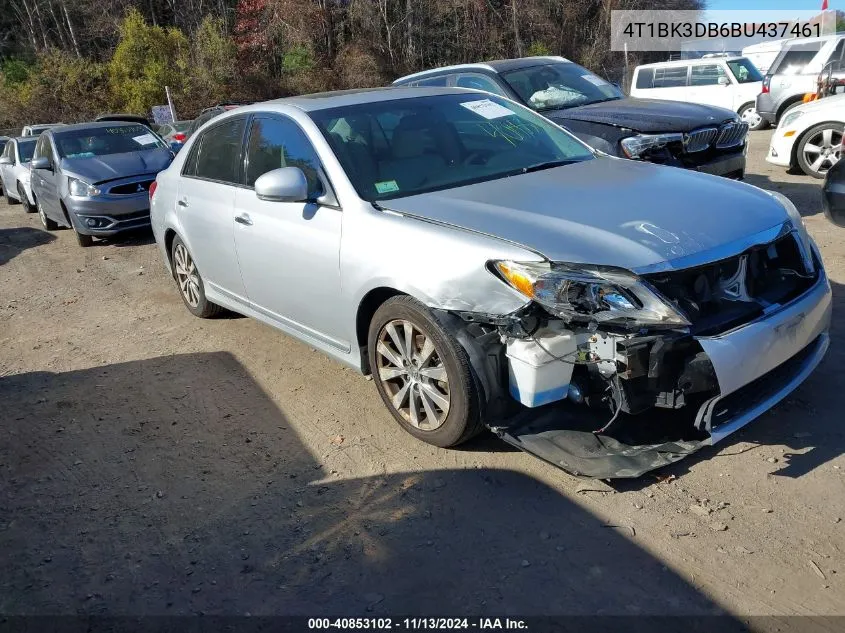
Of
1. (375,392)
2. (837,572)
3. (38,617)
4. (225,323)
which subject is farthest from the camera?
(225,323)

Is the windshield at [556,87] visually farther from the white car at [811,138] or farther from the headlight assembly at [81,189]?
the headlight assembly at [81,189]

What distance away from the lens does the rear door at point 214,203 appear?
16.1ft

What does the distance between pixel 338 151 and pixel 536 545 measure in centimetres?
234

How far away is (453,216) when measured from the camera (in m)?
3.47

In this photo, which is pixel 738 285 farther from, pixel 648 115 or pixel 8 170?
pixel 8 170

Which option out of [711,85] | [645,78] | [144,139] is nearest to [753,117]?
[711,85]

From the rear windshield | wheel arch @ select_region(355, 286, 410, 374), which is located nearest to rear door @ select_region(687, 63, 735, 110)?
the rear windshield

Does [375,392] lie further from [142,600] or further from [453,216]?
[142,600]

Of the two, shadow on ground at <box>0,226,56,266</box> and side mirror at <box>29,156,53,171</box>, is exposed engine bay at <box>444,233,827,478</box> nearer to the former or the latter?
shadow on ground at <box>0,226,56,266</box>

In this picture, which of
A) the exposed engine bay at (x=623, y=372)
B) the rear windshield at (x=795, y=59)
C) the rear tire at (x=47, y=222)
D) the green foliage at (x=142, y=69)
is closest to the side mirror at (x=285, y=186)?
the exposed engine bay at (x=623, y=372)

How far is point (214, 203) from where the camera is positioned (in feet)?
16.5

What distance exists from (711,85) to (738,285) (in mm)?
15225

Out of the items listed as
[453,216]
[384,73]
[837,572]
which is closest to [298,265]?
[453,216]

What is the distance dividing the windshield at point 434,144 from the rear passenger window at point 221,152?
910 mm
